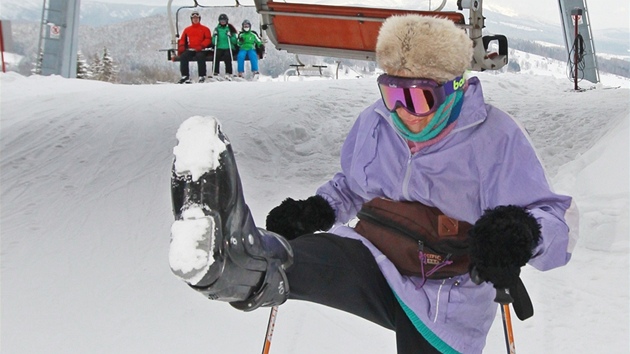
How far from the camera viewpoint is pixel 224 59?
1298 centimetres

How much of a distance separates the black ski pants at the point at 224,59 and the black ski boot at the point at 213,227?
36.8 feet

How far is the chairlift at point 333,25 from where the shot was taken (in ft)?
18.8

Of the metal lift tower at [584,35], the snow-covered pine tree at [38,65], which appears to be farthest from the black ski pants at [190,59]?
the metal lift tower at [584,35]

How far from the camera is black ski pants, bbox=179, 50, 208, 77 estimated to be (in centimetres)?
1255

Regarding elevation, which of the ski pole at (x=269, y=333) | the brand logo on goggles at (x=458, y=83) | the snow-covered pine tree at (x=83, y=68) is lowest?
the ski pole at (x=269, y=333)

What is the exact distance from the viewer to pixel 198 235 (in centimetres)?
174

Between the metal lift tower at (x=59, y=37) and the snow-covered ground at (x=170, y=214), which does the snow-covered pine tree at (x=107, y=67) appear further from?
the snow-covered ground at (x=170, y=214)

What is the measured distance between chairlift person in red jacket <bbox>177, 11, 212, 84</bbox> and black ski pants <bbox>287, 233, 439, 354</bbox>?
10.6 m

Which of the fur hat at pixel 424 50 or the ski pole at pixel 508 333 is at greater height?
the fur hat at pixel 424 50

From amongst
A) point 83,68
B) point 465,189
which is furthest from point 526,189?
point 83,68

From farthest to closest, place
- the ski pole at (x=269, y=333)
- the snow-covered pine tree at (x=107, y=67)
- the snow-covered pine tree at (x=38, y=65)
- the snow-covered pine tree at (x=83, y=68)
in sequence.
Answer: the snow-covered pine tree at (x=107, y=67) < the snow-covered pine tree at (x=83, y=68) < the snow-covered pine tree at (x=38, y=65) < the ski pole at (x=269, y=333)

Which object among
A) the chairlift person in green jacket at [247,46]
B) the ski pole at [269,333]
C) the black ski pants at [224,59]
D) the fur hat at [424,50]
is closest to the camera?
the fur hat at [424,50]

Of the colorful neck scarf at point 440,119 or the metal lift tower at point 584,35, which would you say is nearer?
the colorful neck scarf at point 440,119

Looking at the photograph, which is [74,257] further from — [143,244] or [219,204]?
[219,204]
